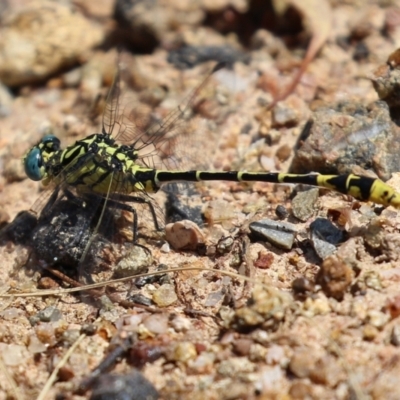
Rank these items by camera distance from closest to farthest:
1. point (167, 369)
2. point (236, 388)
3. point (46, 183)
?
point (236, 388) → point (167, 369) → point (46, 183)

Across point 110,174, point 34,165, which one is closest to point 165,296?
point 110,174

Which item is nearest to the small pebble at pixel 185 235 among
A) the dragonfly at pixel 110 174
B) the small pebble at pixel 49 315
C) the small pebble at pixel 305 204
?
the dragonfly at pixel 110 174

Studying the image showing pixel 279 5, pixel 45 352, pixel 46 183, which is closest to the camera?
pixel 45 352

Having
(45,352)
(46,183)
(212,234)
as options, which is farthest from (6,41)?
(45,352)

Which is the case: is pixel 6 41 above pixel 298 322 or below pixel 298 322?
above

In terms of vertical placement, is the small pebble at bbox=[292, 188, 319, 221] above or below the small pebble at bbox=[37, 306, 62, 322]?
above

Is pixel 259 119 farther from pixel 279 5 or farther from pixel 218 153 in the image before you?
pixel 279 5

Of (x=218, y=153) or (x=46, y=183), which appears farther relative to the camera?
(x=218, y=153)

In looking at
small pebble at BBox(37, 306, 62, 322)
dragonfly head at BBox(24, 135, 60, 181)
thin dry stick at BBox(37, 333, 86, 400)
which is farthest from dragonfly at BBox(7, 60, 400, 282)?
thin dry stick at BBox(37, 333, 86, 400)

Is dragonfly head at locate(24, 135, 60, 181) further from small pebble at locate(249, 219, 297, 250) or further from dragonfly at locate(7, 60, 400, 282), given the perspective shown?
small pebble at locate(249, 219, 297, 250)
